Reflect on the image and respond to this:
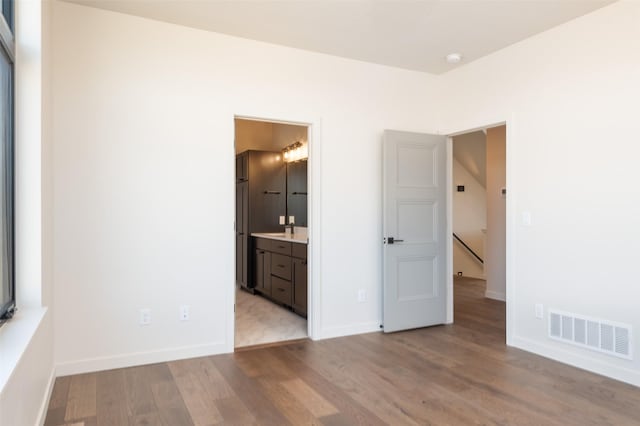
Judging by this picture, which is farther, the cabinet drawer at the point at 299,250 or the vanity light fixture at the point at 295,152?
the vanity light fixture at the point at 295,152

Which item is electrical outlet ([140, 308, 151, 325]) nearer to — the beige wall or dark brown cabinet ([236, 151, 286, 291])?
dark brown cabinet ([236, 151, 286, 291])

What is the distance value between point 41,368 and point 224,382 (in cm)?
108

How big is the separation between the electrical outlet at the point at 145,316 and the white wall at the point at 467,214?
238 inches

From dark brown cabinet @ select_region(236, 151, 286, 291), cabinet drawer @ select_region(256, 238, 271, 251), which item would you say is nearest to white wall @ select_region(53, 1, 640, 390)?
cabinet drawer @ select_region(256, 238, 271, 251)

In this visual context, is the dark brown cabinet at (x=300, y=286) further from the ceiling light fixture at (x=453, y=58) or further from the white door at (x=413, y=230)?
the ceiling light fixture at (x=453, y=58)

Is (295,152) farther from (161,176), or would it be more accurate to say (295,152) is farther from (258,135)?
(161,176)

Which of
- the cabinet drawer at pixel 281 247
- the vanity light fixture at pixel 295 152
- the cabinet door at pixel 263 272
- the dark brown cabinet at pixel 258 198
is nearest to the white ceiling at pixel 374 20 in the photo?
the vanity light fixture at pixel 295 152

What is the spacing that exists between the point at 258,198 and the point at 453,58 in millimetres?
3261

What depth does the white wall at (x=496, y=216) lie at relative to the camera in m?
5.54

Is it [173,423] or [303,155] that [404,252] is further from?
[173,423]

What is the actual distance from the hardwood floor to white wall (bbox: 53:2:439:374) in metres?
0.34

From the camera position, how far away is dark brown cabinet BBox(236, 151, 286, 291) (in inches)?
239

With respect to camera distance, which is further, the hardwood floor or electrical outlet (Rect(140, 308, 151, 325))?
electrical outlet (Rect(140, 308, 151, 325))

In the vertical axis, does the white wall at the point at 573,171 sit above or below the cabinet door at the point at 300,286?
above
